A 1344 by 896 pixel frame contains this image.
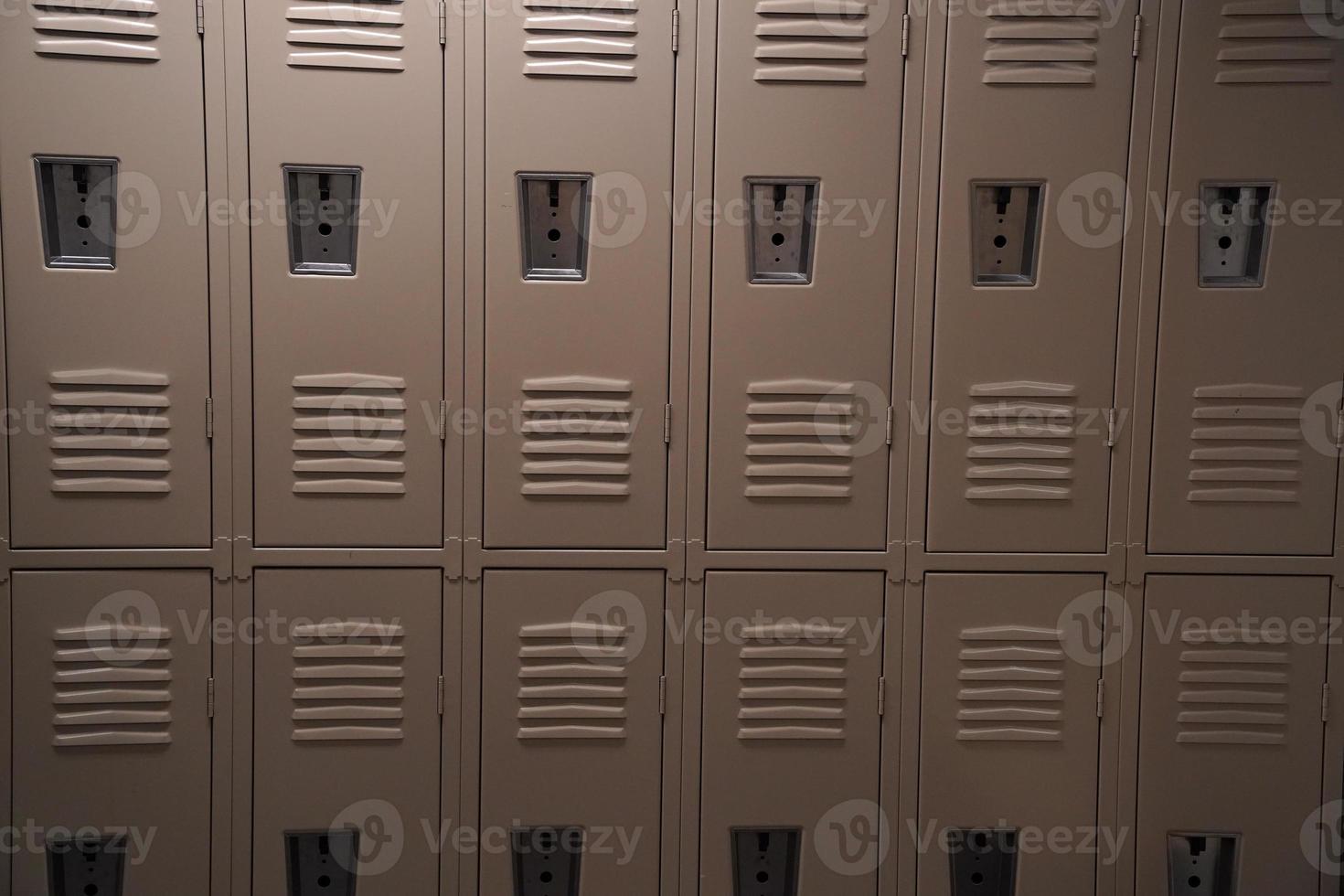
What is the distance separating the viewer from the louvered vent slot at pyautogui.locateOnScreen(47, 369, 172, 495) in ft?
6.96

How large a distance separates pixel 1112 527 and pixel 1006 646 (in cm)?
37

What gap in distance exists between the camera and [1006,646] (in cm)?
226

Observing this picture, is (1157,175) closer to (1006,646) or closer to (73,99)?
(1006,646)

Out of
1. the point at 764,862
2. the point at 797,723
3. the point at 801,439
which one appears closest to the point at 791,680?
the point at 797,723

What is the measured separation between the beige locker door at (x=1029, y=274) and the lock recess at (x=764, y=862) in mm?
810

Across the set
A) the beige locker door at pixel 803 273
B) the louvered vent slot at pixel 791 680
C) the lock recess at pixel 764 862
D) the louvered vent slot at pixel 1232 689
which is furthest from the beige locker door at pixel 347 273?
the louvered vent slot at pixel 1232 689

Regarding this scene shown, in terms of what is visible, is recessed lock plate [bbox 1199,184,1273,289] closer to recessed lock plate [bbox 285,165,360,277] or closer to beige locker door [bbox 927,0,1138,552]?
beige locker door [bbox 927,0,1138,552]

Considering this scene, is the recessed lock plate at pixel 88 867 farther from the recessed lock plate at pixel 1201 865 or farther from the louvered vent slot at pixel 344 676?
the recessed lock plate at pixel 1201 865

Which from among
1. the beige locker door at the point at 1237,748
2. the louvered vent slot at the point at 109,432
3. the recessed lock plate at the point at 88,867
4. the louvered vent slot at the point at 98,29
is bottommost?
the recessed lock plate at the point at 88,867

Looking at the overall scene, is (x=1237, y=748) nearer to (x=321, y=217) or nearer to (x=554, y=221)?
(x=554, y=221)

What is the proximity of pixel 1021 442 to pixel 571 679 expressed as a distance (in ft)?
3.92

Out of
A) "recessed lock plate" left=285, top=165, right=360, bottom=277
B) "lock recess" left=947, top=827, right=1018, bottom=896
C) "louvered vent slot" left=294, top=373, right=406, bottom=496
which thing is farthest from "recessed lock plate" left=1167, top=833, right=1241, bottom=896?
"recessed lock plate" left=285, top=165, right=360, bottom=277

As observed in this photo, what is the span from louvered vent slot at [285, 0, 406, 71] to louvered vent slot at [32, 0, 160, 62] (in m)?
0.31

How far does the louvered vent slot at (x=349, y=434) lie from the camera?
215 cm
